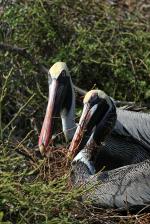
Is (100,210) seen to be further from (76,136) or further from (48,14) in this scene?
(48,14)

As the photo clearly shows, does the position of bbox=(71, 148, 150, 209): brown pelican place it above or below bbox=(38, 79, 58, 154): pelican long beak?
below

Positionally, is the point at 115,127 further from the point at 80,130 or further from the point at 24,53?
the point at 24,53

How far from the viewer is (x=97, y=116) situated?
312 inches

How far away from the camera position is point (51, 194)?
5133 millimetres

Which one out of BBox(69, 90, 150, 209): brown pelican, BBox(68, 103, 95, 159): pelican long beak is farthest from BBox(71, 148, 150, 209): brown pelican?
BBox(68, 103, 95, 159): pelican long beak

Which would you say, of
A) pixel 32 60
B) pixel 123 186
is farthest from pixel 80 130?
pixel 32 60

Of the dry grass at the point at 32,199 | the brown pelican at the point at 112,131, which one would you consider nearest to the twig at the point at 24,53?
the brown pelican at the point at 112,131

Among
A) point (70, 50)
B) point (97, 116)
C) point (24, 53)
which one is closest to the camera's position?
point (97, 116)

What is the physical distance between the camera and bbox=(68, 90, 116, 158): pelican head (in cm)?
784

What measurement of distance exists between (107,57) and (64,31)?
610 millimetres

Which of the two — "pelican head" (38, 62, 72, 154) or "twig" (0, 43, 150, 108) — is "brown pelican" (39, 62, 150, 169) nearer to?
"pelican head" (38, 62, 72, 154)

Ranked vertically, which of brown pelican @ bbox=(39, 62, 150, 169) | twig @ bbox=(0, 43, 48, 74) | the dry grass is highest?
the dry grass

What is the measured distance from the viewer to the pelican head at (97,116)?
25.7ft

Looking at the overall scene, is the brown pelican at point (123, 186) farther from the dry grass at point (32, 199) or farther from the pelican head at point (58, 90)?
the dry grass at point (32, 199)
